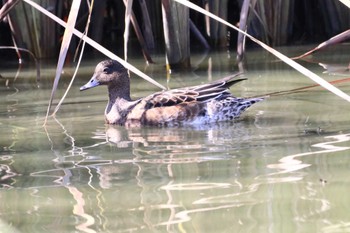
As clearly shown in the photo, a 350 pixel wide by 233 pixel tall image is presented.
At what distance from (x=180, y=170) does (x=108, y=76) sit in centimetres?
269

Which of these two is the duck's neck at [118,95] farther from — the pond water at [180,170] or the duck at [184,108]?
the pond water at [180,170]

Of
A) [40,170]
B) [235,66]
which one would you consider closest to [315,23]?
[235,66]

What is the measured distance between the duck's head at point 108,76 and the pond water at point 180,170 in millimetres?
229

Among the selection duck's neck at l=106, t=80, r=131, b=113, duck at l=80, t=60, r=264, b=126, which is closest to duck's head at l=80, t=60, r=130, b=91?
duck's neck at l=106, t=80, r=131, b=113

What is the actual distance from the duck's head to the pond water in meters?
0.23

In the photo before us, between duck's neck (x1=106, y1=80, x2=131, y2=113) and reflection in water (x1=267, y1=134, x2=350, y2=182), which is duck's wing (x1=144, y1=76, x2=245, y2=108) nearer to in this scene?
duck's neck (x1=106, y1=80, x2=131, y2=113)

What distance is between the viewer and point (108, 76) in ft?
24.4

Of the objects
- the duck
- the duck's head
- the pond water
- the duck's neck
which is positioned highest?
the duck's head

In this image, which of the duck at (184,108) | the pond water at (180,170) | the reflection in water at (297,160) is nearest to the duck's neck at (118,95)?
the duck at (184,108)

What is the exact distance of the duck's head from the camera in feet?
24.3

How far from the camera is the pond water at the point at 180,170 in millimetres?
3918

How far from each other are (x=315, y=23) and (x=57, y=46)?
3.48m

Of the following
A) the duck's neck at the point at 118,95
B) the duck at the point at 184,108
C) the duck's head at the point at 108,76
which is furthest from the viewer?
the duck's head at the point at 108,76

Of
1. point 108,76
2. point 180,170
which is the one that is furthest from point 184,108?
point 180,170
